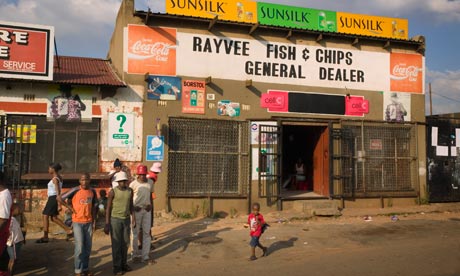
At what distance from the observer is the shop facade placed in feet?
36.5

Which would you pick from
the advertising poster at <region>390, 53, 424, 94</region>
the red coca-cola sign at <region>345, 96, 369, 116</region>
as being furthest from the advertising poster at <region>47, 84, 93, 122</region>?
the advertising poster at <region>390, 53, 424, 94</region>

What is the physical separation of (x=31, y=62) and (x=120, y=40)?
254 cm

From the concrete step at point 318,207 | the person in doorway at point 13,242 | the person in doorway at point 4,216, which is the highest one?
the person in doorway at point 4,216

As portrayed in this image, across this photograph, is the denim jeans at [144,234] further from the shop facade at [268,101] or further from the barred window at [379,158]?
the barred window at [379,158]

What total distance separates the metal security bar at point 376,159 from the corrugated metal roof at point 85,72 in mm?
7000

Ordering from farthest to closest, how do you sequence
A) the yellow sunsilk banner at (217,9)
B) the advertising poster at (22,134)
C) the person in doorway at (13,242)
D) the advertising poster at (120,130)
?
the yellow sunsilk banner at (217,9) < the advertising poster at (120,130) < the advertising poster at (22,134) < the person in doorway at (13,242)

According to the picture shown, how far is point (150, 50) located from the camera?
11141 millimetres

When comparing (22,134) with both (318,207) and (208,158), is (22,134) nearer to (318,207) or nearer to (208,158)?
(208,158)

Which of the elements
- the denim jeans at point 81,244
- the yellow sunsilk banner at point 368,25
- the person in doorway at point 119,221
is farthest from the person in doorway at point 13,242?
the yellow sunsilk banner at point 368,25

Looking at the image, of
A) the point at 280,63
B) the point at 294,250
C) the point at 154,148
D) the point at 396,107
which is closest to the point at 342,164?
the point at 396,107

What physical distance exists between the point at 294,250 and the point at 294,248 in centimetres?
16

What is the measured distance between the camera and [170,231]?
31.1 feet

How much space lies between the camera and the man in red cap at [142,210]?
684cm

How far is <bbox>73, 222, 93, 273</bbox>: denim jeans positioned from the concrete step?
23.1 ft
